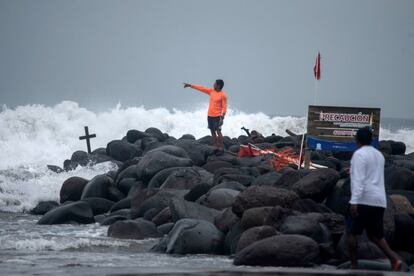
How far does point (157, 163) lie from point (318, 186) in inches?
245

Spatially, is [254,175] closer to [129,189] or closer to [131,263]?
[129,189]

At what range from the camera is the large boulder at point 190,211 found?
47.1 feet

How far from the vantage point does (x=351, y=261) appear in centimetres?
1058

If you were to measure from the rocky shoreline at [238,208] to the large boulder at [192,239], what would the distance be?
1cm

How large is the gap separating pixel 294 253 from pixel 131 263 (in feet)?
6.90

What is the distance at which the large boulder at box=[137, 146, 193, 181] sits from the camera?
63.2ft

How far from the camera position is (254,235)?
1212 cm

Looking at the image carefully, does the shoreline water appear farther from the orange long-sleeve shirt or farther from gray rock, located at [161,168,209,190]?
the orange long-sleeve shirt

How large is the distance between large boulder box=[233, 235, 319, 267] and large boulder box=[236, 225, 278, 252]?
0.60 metres

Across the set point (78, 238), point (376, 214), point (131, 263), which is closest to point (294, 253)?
point (376, 214)

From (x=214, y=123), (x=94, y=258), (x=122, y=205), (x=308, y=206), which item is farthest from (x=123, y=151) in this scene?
(x=94, y=258)

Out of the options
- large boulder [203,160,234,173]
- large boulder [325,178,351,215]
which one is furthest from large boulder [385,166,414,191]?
large boulder [203,160,234,173]

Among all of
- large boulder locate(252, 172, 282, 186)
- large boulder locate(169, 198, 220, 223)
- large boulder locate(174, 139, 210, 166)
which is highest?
large boulder locate(174, 139, 210, 166)

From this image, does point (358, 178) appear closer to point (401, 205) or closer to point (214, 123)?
point (401, 205)
